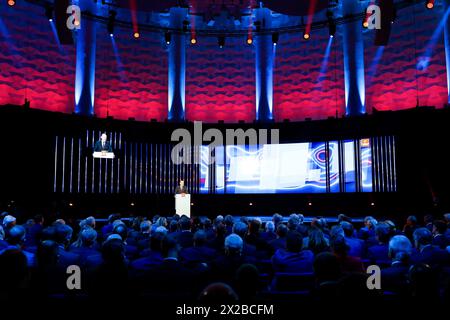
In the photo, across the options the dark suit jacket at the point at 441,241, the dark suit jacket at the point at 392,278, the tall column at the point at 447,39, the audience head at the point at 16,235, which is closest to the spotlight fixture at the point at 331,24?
the tall column at the point at 447,39

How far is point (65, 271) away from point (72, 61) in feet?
37.8

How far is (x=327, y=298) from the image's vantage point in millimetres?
2402

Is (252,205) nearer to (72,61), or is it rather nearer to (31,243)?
(72,61)

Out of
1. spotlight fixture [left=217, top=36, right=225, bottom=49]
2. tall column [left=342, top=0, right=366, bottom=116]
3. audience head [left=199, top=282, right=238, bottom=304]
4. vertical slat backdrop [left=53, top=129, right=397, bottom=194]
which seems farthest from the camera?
spotlight fixture [left=217, top=36, right=225, bottom=49]

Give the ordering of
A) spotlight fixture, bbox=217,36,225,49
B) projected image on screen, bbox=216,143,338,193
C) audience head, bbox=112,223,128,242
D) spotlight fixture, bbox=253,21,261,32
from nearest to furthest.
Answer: audience head, bbox=112,223,128,242 < projected image on screen, bbox=216,143,338,193 < spotlight fixture, bbox=217,36,225,49 < spotlight fixture, bbox=253,21,261,32

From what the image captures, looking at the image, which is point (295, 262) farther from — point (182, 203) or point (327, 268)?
point (182, 203)

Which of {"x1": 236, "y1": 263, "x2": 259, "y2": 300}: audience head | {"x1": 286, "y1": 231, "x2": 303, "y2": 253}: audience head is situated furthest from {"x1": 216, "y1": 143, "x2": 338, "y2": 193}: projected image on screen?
{"x1": 236, "y1": 263, "x2": 259, "y2": 300}: audience head

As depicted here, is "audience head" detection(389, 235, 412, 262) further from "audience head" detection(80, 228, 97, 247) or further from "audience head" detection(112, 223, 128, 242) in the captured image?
"audience head" detection(112, 223, 128, 242)

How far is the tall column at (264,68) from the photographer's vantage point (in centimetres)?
1500

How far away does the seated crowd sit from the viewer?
2.46 meters

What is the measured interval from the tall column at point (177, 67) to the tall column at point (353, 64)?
17.6 ft

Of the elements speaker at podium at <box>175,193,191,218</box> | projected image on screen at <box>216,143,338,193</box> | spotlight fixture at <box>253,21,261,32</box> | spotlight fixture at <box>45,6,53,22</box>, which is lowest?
speaker at podium at <box>175,193,191,218</box>

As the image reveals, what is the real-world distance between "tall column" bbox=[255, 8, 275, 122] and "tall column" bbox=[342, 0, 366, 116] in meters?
2.49

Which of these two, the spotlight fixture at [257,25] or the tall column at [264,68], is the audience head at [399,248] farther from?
the spotlight fixture at [257,25]
